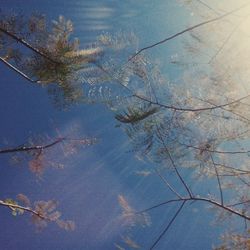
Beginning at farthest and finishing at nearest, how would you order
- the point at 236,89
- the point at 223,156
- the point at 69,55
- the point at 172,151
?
1. the point at 223,156
2. the point at 236,89
3. the point at 172,151
4. the point at 69,55

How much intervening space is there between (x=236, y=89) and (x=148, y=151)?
1.34m

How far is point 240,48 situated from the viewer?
4734mm

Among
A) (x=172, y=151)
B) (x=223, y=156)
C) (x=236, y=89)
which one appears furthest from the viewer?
(x=223, y=156)

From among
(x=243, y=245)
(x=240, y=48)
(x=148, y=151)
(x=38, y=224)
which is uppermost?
(x=240, y=48)

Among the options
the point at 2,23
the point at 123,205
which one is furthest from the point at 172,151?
the point at 2,23

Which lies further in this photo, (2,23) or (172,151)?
(172,151)

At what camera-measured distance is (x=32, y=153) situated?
187 inches

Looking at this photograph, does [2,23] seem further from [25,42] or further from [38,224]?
[38,224]

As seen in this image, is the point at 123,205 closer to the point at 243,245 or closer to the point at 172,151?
the point at 172,151

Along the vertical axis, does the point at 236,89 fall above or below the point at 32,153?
above

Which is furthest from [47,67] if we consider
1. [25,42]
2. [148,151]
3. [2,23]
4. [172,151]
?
[172,151]

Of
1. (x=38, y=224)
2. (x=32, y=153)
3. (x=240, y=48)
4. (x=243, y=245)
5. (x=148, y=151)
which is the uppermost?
(x=240, y=48)

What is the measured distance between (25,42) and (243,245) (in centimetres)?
251

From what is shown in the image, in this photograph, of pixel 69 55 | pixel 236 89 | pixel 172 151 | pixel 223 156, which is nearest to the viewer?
pixel 69 55
